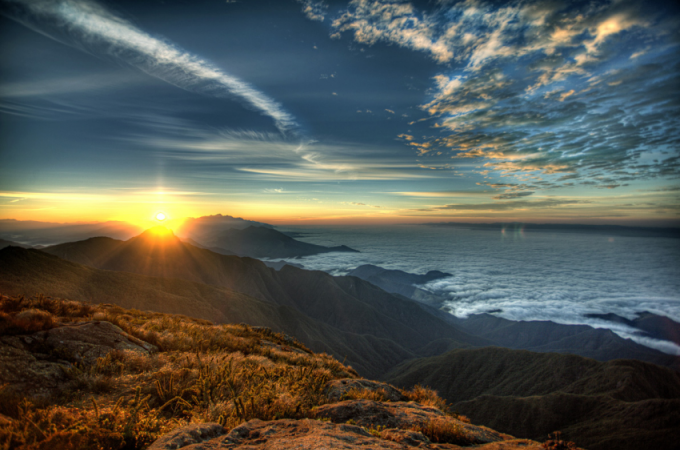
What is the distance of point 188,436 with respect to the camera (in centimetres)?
279

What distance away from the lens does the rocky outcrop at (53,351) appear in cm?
387

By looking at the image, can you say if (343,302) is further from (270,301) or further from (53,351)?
(53,351)

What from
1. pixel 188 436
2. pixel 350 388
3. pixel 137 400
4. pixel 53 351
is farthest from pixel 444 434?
pixel 53 351

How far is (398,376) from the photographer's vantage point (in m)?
75.9

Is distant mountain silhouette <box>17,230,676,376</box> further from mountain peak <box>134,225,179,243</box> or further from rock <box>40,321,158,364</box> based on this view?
rock <box>40,321,158,364</box>

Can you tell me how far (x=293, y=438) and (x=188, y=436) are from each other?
1.14 metres

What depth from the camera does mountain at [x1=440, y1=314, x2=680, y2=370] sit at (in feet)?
402

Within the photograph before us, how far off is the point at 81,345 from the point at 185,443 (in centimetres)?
440

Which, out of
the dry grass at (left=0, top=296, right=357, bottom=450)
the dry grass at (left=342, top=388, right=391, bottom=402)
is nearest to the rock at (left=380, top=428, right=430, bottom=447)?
the dry grass at (left=0, top=296, right=357, bottom=450)

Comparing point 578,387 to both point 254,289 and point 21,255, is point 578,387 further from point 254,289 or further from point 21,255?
point 21,255

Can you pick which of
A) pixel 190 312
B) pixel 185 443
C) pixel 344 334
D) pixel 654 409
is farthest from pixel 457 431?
pixel 344 334

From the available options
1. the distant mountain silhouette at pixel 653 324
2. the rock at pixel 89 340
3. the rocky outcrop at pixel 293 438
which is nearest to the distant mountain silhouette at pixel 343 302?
the distant mountain silhouette at pixel 653 324

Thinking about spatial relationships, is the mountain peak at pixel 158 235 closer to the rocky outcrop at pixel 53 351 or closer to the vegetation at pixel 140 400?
the vegetation at pixel 140 400

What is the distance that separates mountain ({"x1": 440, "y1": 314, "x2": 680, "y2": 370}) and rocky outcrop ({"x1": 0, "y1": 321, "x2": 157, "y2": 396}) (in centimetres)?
16665
